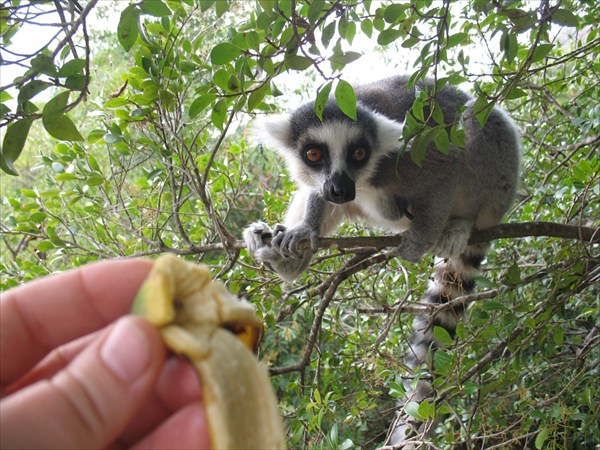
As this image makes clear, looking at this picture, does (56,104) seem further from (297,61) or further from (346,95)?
(346,95)

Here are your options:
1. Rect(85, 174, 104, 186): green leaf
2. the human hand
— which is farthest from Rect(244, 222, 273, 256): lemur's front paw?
the human hand

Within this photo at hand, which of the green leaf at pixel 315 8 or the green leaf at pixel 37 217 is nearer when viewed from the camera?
the green leaf at pixel 315 8

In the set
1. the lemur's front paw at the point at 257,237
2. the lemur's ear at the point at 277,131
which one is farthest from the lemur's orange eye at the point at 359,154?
the lemur's front paw at the point at 257,237

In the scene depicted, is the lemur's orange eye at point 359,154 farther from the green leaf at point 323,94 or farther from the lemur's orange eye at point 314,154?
the green leaf at point 323,94

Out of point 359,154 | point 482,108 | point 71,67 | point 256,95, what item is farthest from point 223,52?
point 359,154

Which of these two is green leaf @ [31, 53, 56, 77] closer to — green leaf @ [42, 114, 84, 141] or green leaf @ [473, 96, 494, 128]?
green leaf @ [42, 114, 84, 141]

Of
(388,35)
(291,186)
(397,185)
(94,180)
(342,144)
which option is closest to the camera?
(388,35)
